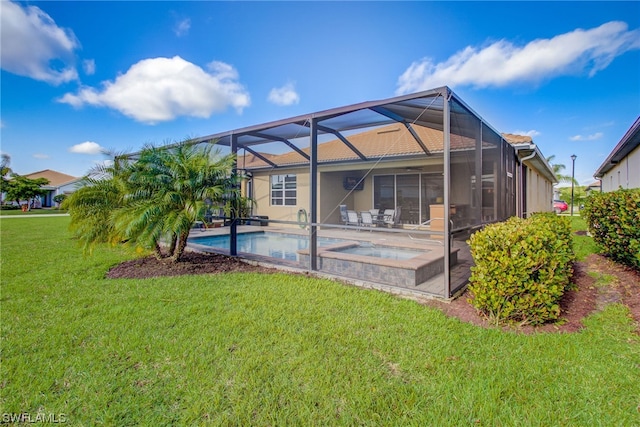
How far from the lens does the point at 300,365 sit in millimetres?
2803

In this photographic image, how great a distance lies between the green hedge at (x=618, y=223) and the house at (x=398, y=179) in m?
1.82

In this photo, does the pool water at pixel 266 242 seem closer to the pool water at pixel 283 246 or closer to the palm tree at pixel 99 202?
the pool water at pixel 283 246

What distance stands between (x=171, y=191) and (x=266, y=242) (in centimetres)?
507

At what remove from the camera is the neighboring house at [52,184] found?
41.6m

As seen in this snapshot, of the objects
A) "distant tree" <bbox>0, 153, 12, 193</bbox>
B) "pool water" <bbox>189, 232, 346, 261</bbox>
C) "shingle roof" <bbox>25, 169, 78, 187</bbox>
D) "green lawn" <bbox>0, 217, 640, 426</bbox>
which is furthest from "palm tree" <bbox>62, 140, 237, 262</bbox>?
"shingle roof" <bbox>25, 169, 78, 187</bbox>

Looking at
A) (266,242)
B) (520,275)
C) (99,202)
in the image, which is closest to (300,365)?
(520,275)

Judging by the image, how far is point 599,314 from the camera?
4.04m

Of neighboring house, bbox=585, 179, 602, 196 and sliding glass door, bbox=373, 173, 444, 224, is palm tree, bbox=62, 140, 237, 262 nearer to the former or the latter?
sliding glass door, bbox=373, 173, 444, 224

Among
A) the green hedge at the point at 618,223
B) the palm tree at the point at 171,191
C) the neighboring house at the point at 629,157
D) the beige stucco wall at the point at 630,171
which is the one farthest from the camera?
the beige stucco wall at the point at 630,171

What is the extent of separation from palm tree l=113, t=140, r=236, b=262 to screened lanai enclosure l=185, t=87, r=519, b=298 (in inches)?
34.0

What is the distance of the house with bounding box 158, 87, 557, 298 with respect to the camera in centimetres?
529

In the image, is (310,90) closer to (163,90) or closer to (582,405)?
(163,90)

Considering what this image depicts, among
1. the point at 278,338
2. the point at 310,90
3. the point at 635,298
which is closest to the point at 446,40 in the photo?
the point at 310,90

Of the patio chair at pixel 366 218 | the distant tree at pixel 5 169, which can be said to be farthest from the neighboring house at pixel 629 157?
the distant tree at pixel 5 169
